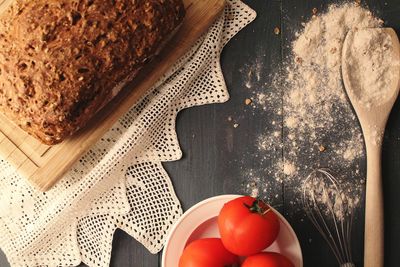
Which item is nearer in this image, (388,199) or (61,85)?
(61,85)

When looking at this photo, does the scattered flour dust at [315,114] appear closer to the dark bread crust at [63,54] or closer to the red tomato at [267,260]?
the red tomato at [267,260]

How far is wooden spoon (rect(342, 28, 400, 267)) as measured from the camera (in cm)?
137

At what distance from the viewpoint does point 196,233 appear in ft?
4.36

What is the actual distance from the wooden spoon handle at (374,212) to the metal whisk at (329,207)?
6 cm

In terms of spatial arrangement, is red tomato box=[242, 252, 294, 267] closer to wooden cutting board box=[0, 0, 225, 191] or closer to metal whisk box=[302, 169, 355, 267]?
metal whisk box=[302, 169, 355, 267]

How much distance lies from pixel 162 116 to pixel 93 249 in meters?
0.41

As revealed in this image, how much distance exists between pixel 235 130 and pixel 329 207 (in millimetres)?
332

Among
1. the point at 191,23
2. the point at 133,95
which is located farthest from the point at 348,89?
the point at 133,95

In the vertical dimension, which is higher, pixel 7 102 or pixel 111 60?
pixel 111 60

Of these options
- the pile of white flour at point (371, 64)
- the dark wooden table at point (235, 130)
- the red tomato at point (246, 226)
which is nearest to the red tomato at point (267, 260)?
the red tomato at point (246, 226)

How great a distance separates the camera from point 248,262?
1210 mm

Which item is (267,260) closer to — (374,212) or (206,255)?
(206,255)

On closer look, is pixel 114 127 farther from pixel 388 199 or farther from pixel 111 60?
pixel 388 199

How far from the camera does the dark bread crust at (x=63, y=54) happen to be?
1.19 m
